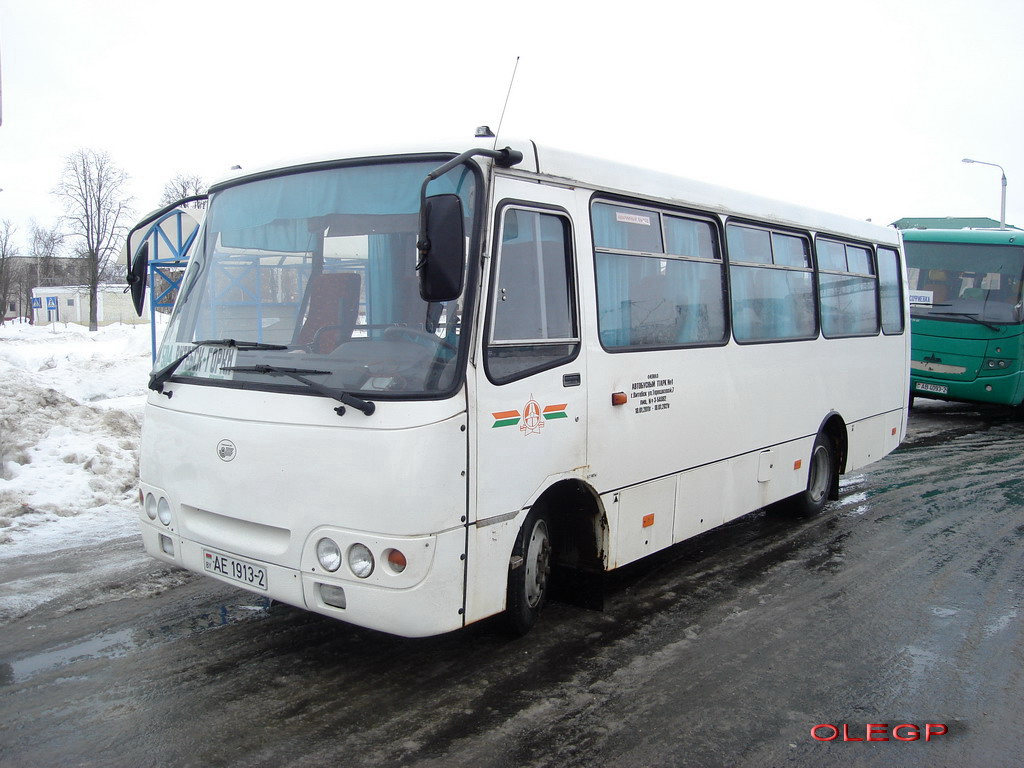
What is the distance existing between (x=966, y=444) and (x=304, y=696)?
11911mm

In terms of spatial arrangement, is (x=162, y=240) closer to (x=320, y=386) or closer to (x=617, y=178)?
(x=617, y=178)

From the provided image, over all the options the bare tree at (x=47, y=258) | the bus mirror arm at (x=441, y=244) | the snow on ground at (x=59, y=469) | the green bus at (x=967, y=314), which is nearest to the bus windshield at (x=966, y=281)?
the green bus at (x=967, y=314)

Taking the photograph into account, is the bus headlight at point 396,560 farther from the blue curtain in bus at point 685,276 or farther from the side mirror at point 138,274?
the blue curtain in bus at point 685,276

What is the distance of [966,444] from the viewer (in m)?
13.1

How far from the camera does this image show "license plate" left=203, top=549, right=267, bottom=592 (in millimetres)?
4387

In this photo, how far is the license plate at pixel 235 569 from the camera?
4387 mm

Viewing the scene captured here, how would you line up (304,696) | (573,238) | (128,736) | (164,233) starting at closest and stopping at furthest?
(128,736), (304,696), (573,238), (164,233)

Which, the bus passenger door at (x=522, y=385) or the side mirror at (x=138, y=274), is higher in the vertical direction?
the side mirror at (x=138, y=274)

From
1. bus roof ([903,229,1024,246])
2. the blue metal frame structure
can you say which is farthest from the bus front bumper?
bus roof ([903,229,1024,246])

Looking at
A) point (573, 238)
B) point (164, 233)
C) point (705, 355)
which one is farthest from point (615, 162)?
point (164, 233)

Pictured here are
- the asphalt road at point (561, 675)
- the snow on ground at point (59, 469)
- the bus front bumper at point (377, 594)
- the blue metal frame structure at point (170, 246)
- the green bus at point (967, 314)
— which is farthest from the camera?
the green bus at point (967, 314)

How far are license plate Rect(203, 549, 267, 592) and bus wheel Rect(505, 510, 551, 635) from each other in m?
1.33

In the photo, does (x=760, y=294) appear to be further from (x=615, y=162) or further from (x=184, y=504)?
(x=184, y=504)

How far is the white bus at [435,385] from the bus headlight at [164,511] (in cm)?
1
